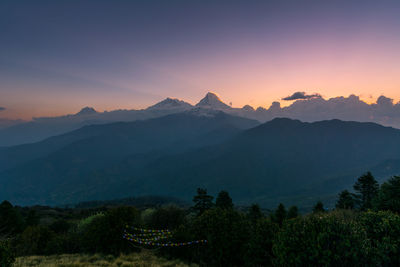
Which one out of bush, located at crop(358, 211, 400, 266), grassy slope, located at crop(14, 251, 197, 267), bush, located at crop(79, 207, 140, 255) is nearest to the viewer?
bush, located at crop(358, 211, 400, 266)

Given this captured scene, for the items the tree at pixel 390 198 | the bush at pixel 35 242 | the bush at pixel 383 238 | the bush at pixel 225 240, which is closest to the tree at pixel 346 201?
the tree at pixel 390 198

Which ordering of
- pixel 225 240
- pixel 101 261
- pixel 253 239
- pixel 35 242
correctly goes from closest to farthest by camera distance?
pixel 253 239
pixel 101 261
pixel 225 240
pixel 35 242

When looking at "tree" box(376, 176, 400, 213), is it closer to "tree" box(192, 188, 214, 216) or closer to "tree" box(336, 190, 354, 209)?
"tree" box(336, 190, 354, 209)

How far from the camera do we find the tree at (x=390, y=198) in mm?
29311

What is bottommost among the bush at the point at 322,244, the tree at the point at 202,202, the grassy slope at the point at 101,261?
the tree at the point at 202,202

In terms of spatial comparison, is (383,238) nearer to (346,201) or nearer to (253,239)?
(253,239)

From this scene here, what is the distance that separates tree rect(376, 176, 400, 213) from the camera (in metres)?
29.3

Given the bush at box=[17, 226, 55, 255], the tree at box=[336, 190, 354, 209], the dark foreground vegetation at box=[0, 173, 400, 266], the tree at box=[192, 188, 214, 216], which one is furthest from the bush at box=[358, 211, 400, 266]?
the tree at box=[336, 190, 354, 209]

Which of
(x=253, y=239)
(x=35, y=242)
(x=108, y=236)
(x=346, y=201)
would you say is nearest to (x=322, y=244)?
(x=253, y=239)

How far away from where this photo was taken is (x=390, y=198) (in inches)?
1221

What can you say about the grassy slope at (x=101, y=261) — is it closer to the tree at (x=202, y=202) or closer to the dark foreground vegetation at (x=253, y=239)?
the dark foreground vegetation at (x=253, y=239)

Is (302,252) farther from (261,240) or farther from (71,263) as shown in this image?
(71,263)

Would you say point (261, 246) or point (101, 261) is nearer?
point (261, 246)

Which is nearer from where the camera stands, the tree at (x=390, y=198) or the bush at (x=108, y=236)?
the bush at (x=108, y=236)
